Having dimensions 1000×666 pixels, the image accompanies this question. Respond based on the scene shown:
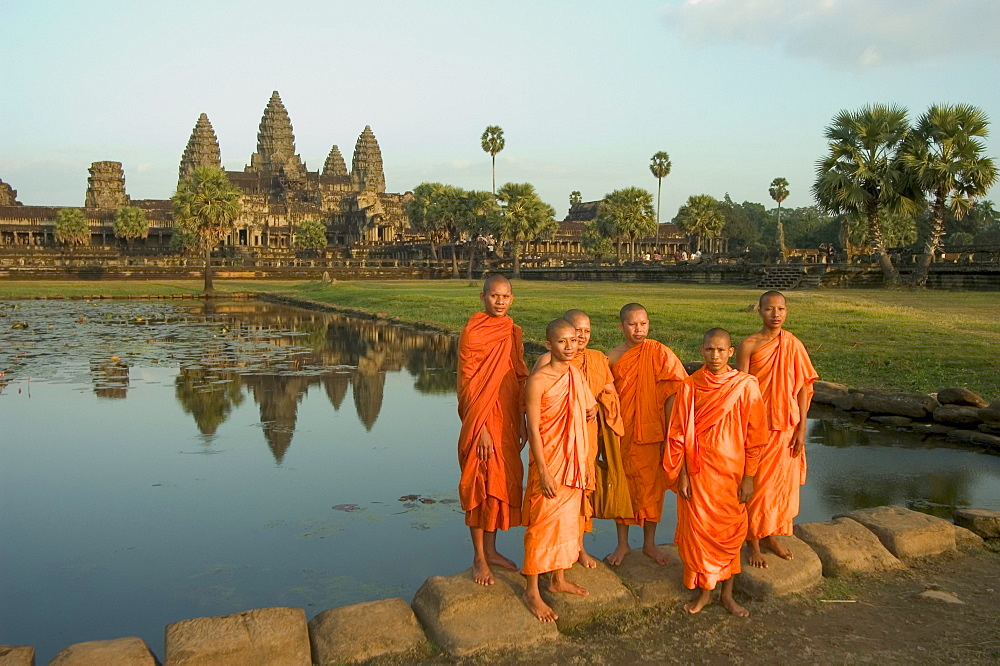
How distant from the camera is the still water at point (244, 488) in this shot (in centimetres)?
472

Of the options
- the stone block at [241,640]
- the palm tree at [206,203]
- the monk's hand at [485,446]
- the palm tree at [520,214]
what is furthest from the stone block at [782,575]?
the palm tree at [520,214]

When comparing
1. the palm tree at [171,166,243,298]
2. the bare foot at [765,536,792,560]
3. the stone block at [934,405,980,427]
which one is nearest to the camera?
the bare foot at [765,536,792,560]

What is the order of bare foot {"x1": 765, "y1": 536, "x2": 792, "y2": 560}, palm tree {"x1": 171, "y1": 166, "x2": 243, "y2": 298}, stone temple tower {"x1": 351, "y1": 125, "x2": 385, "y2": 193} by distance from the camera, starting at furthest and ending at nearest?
stone temple tower {"x1": 351, "y1": 125, "x2": 385, "y2": 193} → palm tree {"x1": 171, "y1": 166, "x2": 243, "y2": 298} → bare foot {"x1": 765, "y1": 536, "x2": 792, "y2": 560}

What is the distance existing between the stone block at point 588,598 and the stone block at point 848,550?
1.29m

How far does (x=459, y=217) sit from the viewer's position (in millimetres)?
63781

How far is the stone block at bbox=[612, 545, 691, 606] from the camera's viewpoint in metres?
4.31

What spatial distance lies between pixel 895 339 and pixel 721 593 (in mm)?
10555

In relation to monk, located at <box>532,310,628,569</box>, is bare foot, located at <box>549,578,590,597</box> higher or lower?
lower

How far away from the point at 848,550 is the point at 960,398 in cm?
476

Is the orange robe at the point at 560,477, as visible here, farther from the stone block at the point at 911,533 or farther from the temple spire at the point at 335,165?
the temple spire at the point at 335,165

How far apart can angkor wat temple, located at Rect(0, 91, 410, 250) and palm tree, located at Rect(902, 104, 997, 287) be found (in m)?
71.2

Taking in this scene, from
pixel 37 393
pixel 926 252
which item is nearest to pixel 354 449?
pixel 37 393

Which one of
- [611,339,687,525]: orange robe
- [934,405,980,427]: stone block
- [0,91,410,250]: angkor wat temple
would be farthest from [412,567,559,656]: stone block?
[0,91,410,250]: angkor wat temple

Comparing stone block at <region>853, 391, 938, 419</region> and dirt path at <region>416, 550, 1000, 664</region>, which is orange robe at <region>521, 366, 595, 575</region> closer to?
dirt path at <region>416, 550, 1000, 664</region>
